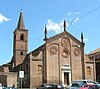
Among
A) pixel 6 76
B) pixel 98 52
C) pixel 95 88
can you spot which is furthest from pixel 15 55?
pixel 95 88

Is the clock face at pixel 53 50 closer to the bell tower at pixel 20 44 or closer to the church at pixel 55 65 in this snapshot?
the church at pixel 55 65

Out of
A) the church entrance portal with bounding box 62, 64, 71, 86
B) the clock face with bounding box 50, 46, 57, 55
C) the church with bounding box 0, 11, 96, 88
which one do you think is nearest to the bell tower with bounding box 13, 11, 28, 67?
the church with bounding box 0, 11, 96, 88

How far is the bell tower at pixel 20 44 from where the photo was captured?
75938mm

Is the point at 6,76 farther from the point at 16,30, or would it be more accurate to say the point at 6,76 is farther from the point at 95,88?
the point at 95,88

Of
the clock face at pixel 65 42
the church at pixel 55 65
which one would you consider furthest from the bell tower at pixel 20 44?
the clock face at pixel 65 42

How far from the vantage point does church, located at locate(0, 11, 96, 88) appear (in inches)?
2443

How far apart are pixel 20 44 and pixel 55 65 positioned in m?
16.9

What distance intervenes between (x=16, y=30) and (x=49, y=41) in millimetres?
15714

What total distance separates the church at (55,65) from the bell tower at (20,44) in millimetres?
5588

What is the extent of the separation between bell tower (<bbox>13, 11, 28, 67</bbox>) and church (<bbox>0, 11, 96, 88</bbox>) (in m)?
5.59

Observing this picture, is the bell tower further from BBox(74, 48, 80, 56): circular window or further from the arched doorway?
BBox(74, 48, 80, 56): circular window

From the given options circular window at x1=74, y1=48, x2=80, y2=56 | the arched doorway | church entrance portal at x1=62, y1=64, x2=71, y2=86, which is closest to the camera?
the arched doorway

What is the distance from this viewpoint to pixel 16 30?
76.0m

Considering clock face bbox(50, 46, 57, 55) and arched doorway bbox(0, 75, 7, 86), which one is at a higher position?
clock face bbox(50, 46, 57, 55)
